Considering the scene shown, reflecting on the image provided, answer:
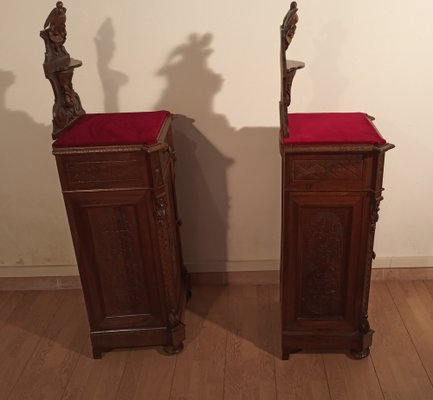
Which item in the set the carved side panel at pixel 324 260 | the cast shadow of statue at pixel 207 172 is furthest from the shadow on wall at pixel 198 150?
the carved side panel at pixel 324 260

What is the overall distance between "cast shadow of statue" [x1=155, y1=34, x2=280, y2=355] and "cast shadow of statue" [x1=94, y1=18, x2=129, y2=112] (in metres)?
0.19

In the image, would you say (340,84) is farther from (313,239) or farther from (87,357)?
(87,357)

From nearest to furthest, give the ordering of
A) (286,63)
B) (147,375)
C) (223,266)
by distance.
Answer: (286,63)
(147,375)
(223,266)

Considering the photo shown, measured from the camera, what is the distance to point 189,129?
7.48ft

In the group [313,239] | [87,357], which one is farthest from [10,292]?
[313,239]

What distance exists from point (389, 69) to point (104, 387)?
1833 mm

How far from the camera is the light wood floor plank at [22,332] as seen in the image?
6.92 ft

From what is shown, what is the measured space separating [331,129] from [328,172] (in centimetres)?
17

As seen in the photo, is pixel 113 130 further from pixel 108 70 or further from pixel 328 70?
pixel 328 70

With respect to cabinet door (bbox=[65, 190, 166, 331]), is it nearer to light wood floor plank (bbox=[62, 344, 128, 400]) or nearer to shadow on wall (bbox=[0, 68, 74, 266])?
light wood floor plank (bbox=[62, 344, 128, 400])

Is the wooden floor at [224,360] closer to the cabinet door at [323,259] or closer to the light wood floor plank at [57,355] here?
the light wood floor plank at [57,355]

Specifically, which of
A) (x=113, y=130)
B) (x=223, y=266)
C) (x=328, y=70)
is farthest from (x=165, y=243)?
(x=328, y=70)

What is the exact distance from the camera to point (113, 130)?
1.83m

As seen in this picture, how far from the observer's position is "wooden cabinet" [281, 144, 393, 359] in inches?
67.2
